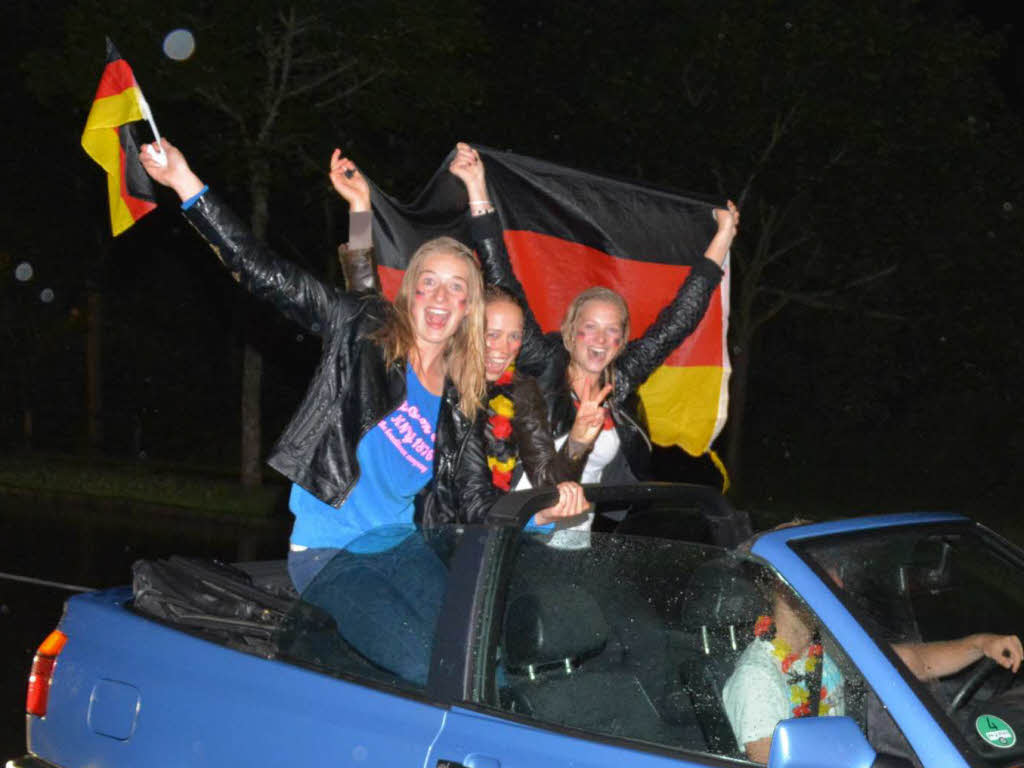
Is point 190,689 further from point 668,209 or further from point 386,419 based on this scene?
point 668,209

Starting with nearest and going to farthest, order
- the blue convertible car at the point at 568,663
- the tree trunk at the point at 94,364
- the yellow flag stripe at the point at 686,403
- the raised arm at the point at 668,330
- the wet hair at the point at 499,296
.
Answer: the blue convertible car at the point at 568,663 < the wet hair at the point at 499,296 < the raised arm at the point at 668,330 < the yellow flag stripe at the point at 686,403 < the tree trunk at the point at 94,364

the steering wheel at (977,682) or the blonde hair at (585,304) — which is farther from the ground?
the blonde hair at (585,304)

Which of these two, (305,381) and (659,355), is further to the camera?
(305,381)

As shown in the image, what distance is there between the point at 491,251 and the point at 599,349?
66 cm

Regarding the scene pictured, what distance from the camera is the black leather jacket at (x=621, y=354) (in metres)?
4.98

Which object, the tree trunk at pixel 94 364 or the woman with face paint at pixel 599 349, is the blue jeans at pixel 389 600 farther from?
the tree trunk at pixel 94 364

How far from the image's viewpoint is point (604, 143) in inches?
719

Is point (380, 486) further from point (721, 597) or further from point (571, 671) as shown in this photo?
point (721, 597)

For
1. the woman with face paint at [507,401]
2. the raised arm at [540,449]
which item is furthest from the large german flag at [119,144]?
the raised arm at [540,449]

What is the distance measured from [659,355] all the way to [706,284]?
15.4 inches

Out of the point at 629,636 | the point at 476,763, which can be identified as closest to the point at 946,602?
the point at 629,636

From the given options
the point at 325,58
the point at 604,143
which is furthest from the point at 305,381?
the point at 325,58

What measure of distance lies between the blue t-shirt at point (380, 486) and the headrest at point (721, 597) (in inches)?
45.3

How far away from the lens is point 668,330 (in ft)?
17.8
